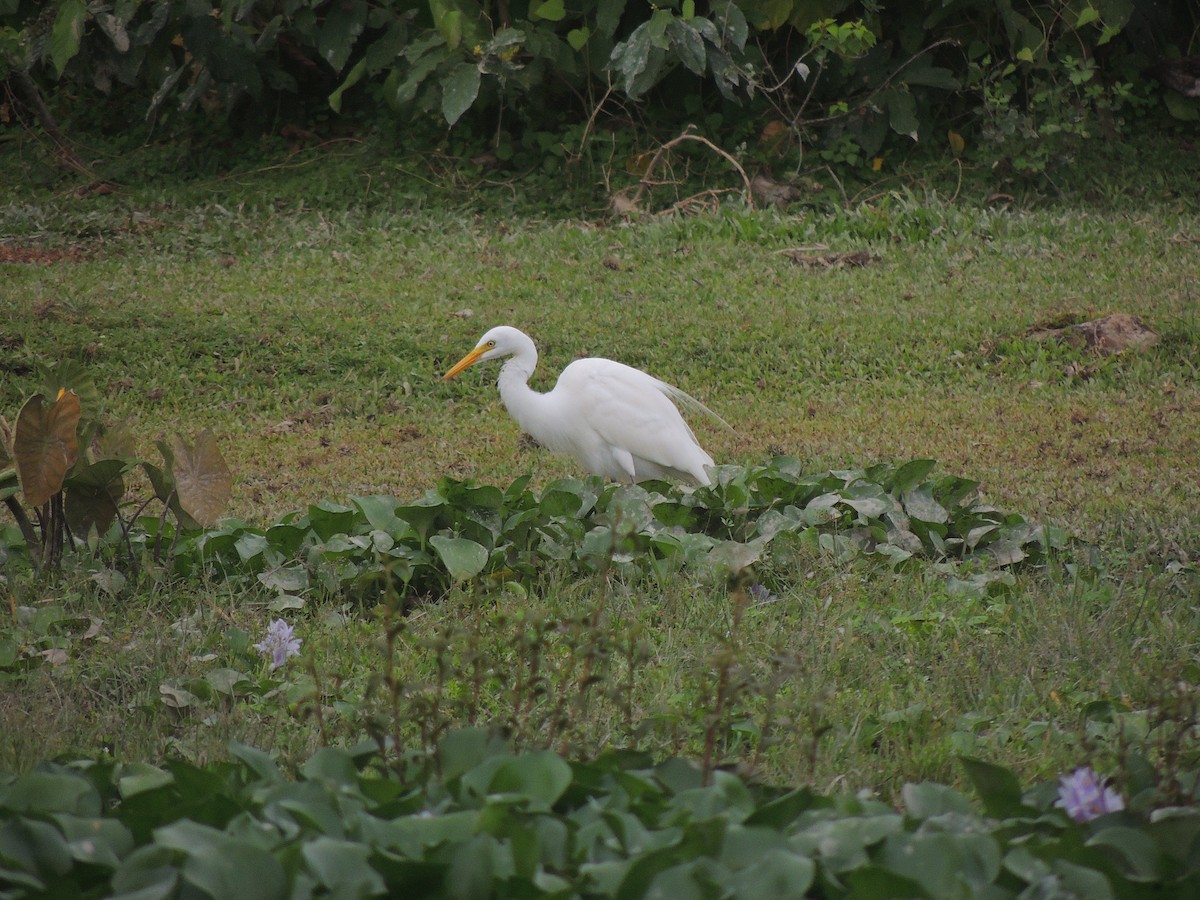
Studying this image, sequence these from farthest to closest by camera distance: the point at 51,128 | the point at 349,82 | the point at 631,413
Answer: the point at 51,128
the point at 349,82
the point at 631,413

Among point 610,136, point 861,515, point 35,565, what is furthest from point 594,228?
point 35,565

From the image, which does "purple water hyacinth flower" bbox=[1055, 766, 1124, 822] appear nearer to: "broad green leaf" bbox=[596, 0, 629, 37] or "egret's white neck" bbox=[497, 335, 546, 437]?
"egret's white neck" bbox=[497, 335, 546, 437]

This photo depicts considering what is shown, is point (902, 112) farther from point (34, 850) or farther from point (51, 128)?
point (34, 850)

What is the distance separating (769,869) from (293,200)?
8.31 metres

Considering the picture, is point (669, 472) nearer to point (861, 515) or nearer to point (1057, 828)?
point (861, 515)

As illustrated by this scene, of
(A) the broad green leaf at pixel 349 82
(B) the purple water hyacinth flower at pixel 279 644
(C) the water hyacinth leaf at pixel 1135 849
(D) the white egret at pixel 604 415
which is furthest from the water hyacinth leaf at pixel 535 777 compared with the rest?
(A) the broad green leaf at pixel 349 82

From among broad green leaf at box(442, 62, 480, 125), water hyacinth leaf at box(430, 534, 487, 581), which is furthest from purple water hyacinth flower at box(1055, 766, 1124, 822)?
broad green leaf at box(442, 62, 480, 125)

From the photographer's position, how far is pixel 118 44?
8906 mm

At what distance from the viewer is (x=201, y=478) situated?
3.48 metres

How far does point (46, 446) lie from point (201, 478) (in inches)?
16.2

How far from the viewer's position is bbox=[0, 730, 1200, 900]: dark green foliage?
57.3 inches

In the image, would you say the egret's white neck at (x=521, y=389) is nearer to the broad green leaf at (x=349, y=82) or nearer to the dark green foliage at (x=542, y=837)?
the dark green foliage at (x=542, y=837)

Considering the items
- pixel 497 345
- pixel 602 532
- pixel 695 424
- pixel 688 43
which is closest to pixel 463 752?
pixel 602 532

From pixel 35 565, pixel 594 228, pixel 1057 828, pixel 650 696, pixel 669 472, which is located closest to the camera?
pixel 1057 828
